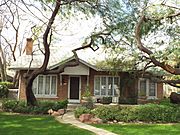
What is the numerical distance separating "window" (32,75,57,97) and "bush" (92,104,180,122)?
32.4 ft

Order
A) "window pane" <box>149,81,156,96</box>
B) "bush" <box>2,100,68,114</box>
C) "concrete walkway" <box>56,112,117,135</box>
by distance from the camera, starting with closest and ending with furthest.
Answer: "concrete walkway" <box>56,112,117,135</box>
"bush" <box>2,100,68,114</box>
"window pane" <box>149,81,156,96</box>

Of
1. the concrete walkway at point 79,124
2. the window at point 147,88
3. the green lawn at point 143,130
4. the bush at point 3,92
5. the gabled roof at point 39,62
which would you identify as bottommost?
the green lawn at point 143,130

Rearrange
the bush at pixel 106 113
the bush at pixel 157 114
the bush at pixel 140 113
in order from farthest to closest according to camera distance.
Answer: the bush at pixel 157 114 < the bush at pixel 140 113 < the bush at pixel 106 113

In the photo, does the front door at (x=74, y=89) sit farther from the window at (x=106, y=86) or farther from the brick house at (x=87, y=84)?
the window at (x=106, y=86)

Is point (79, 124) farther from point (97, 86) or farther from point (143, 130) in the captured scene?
point (97, 86)

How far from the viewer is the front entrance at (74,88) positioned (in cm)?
2631

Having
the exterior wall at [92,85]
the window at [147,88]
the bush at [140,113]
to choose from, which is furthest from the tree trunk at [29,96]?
the window at [147,88]

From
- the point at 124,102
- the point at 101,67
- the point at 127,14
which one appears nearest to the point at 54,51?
the point at 101,67

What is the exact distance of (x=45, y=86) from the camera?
84.4 feet

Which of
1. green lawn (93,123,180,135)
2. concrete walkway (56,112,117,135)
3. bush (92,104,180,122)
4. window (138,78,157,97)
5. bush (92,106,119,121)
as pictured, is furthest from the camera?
window (138,78,157,97)

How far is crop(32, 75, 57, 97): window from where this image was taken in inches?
1006

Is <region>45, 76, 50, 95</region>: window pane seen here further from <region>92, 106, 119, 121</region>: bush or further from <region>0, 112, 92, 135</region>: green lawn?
<region>92, 106, 119, 121</region>: bush

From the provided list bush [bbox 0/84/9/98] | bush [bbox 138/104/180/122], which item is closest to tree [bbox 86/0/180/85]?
bush [bbox 138/104/180/122]

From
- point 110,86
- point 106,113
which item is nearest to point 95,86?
point 110,86
